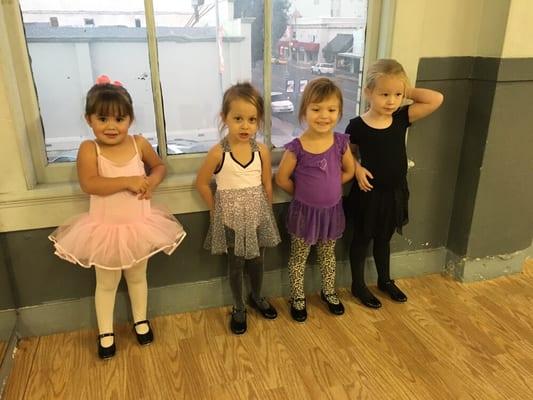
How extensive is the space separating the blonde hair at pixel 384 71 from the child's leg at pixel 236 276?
845 millimetres

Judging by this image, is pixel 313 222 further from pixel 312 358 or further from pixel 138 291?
pixel 138 291

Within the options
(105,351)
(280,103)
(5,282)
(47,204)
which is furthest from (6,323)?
(280,103)

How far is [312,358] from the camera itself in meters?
1.72

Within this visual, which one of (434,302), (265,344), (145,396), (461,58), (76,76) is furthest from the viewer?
(434,302)

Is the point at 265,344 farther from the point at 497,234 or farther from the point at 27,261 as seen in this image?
the point at 497,234

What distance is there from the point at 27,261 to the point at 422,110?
1636 mm

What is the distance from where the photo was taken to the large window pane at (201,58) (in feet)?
5.62

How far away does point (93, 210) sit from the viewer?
1.60 metres

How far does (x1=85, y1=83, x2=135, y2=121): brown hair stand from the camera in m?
1.46

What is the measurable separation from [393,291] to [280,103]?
0.99 metres

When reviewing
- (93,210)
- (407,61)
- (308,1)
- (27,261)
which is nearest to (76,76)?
(93,210)

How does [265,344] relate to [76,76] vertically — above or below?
below

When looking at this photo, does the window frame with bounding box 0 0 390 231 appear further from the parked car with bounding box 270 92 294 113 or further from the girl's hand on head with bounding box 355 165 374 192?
the girl's hand on head with bounding box 355 165 374 192

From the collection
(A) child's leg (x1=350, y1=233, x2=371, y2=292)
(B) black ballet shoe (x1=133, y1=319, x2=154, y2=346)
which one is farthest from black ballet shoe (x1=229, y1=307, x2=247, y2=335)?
(A) child's leg (x1=350, y1=233, x2=371, y2=292)
